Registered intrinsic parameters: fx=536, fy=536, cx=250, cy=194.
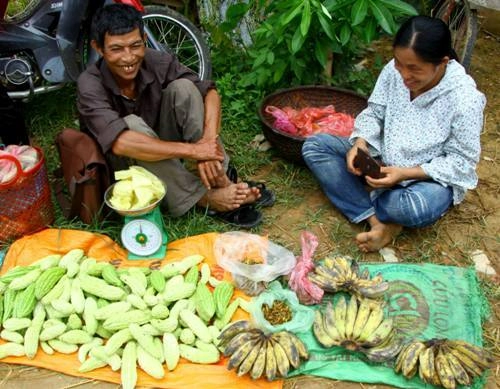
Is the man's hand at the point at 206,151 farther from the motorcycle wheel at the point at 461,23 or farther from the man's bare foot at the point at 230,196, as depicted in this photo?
the motorcycle wheel at the point at 461,23

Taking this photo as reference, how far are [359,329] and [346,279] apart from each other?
1.08 feet

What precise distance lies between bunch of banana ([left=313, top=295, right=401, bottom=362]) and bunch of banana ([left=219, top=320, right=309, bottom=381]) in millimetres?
162

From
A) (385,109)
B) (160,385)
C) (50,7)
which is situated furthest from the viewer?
(50,7)

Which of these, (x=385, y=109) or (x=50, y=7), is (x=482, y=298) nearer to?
(x=385, y=109)

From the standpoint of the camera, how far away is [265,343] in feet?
8.07

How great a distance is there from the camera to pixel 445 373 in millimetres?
2336

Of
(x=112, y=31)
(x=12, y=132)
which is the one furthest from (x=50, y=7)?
(x=112, y=31)

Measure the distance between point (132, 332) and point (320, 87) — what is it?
251cm

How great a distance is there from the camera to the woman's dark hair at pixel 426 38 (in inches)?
102

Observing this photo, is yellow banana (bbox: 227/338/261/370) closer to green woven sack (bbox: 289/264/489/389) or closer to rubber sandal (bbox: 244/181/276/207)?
green woven sack (bbox: 289/264/489/389)

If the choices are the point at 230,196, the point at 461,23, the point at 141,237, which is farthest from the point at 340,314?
the point at 461,23

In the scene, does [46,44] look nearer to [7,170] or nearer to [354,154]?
[7,170]

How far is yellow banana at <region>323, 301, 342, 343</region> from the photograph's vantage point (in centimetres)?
256

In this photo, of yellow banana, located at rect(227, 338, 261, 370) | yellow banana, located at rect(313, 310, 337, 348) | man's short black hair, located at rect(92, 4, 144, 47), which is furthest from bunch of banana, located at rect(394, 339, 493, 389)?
man's short black hair, located at rect(92, 4, 144, 47)
